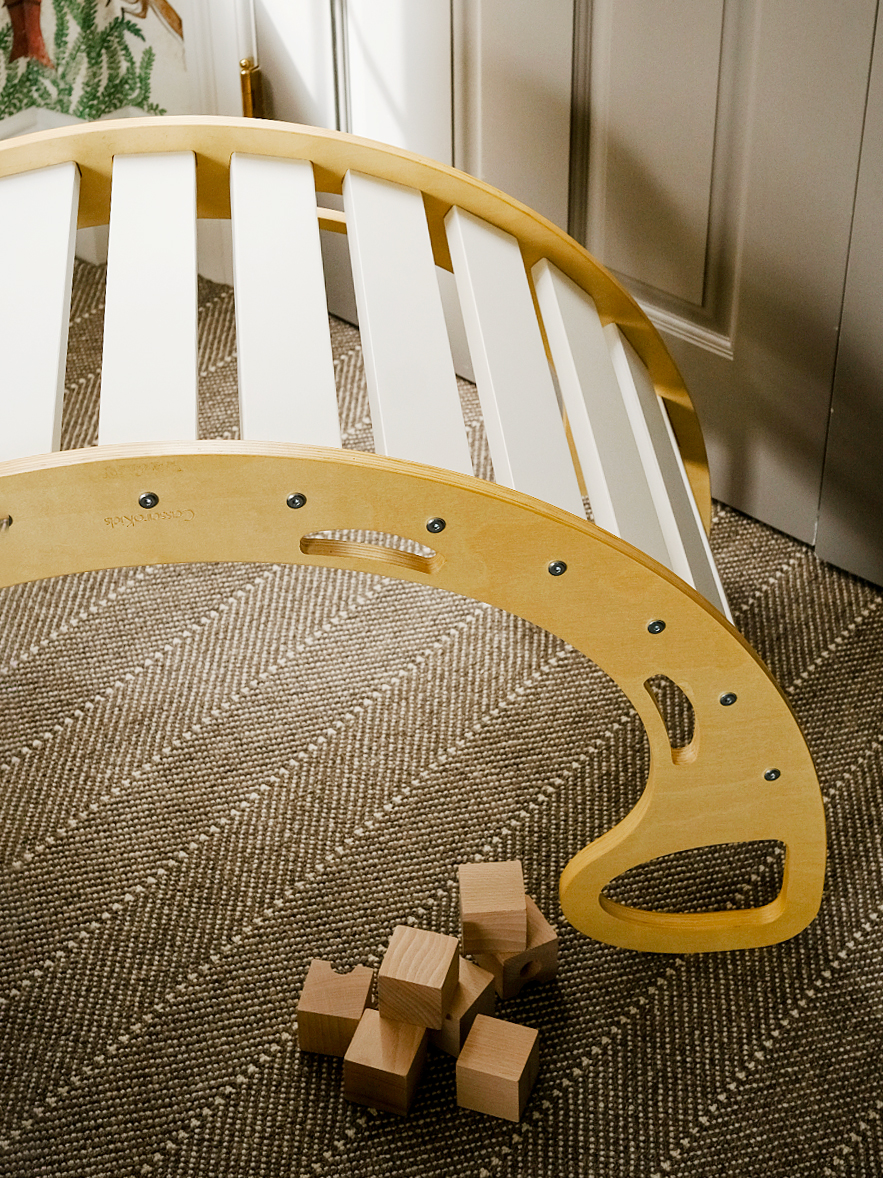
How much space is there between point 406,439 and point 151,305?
0.27 meters

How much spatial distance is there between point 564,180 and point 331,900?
0.93 metres

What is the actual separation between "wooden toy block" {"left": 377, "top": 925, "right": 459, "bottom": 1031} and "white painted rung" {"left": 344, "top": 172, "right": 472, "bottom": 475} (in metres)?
0.41

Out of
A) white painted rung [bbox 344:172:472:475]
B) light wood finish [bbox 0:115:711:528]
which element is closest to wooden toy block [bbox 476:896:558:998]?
white painted rung [bbox 344:172:472:475]

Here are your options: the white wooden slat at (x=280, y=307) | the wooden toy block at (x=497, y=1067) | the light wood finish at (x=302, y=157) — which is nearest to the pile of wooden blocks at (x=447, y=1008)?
the wooden toy block at (x=497, y=1067)

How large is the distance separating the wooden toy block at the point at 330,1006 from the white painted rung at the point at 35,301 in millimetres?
503

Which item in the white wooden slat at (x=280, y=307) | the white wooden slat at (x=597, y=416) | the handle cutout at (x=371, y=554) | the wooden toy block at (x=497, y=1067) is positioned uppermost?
the white wooden slat at (x=280, y=307)

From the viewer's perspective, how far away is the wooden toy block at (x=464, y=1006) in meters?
1.05

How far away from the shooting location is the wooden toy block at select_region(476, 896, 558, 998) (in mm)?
1092

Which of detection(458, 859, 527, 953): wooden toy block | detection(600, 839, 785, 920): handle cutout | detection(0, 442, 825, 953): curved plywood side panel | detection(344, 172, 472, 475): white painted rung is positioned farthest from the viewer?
detection(600, 839, 785, 920): handle cutout

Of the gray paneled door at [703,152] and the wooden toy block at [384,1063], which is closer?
the wooden toy block at [384,1063]

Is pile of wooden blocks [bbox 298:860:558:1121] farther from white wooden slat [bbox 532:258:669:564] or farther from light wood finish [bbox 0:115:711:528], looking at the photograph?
light wood finish [bbox 0:115:711:528]

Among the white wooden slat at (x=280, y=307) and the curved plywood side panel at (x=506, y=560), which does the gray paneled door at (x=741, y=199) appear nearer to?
the white wooden slat at (x=280, y=307)

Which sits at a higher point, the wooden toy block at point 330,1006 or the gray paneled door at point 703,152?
the gray paneled door at point 703,152

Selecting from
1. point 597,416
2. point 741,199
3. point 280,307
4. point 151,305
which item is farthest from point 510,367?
point 741,199
